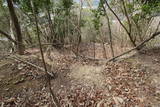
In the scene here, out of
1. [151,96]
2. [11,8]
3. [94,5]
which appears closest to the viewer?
[151,96]

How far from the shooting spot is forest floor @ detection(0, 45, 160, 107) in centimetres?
246

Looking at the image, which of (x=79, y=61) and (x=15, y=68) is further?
(x=79, y=61)

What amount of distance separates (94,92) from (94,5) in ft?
8.41

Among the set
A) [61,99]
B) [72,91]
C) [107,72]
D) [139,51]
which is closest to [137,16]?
[139,51]

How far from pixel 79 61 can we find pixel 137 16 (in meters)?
1.90

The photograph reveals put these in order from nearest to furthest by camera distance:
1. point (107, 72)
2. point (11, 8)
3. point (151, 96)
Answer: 1. point (151, 96)
2. point (107, 72)
3. point (11, 8)

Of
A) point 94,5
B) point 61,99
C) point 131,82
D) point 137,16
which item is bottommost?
point 61,99

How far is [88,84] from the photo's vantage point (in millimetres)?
2873

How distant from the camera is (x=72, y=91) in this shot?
8.89ft

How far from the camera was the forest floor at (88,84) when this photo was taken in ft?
8.05

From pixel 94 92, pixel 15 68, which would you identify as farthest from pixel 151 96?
pixel 15 68

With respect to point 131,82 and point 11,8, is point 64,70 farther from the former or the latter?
point 11,8

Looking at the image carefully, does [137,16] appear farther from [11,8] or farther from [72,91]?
[11,8]

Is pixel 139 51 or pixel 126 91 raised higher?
pixel 139 51
